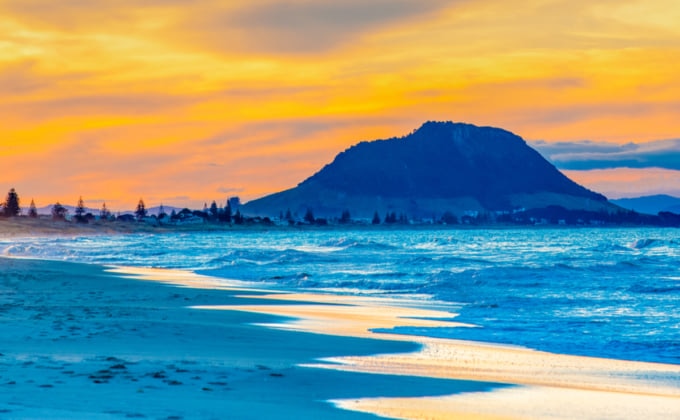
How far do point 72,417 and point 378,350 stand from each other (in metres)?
7.49

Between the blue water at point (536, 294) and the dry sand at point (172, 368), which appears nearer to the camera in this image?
the dry sand at point (172, 368)

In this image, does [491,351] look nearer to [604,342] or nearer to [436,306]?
[604,342]

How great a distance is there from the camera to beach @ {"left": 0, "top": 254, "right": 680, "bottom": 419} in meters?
9.18

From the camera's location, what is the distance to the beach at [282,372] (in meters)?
9.18

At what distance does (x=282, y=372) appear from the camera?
11.8 metres

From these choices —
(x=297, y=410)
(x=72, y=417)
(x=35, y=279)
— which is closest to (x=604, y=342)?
(x=297, y=410)

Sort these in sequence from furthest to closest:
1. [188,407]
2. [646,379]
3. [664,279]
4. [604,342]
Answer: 1. [664,279]
2. [604,342]
3. [646,379]
4. [188,407]

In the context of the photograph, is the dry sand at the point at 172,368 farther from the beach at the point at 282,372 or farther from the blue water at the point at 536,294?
the blue water at the point at 536,294

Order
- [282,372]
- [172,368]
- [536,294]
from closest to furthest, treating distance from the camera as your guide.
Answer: [172,368]
[282,372]
[536,294]

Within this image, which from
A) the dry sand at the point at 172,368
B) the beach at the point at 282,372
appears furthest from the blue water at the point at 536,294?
the dry sand at the point at 172,368

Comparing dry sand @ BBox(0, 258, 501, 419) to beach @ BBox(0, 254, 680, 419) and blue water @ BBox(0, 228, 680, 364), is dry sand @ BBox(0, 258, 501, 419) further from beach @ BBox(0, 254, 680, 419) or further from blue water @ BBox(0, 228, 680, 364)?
blue water @ BBox(0, 228, 680, 364)

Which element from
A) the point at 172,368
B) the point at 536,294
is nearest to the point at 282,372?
the point at 172,368

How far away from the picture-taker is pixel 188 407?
345 inches

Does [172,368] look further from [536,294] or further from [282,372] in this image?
[536,294]
